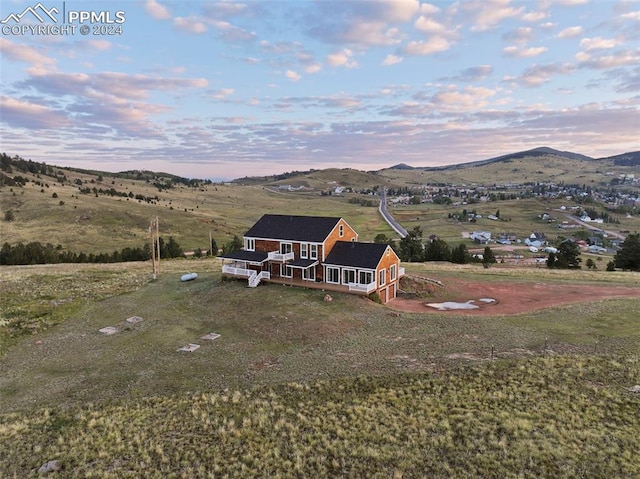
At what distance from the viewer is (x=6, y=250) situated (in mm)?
70375

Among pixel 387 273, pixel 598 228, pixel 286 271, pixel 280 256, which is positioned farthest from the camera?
pixel 598 228

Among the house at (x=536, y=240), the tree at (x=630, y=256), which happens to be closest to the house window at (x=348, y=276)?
the tree at (x=630, y=256)

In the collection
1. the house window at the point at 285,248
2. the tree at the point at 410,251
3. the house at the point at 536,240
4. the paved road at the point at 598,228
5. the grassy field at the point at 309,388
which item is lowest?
→ the house at the point at 536,240

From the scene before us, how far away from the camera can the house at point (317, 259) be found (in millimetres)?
37062

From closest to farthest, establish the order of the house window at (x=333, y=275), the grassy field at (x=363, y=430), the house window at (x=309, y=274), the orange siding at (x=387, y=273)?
the grassy field at (x=363, y=430), the orange siding at (x=387, y=273), the house window at (x=333, y=275), the house window at (x=309, y=274)

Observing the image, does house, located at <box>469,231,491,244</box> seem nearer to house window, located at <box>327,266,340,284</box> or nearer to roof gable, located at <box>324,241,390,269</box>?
roof gable, located at <box>324,241,390,269</box>

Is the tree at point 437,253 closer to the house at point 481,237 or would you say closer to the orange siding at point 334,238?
the orange siding at point 334,238

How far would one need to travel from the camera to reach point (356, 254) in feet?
127

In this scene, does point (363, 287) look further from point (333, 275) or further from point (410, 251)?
point (410, 251)

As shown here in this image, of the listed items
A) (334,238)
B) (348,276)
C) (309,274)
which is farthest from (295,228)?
(348,276)

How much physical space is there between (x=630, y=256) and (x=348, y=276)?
5707 centimetres

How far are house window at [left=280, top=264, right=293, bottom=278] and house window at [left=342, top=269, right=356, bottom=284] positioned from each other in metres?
6.05

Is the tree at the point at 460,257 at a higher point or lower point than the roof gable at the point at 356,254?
lower

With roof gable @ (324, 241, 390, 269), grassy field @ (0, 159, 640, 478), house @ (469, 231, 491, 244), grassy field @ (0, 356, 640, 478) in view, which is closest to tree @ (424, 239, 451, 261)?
roof gable @ (324, 241, 390, 269)
